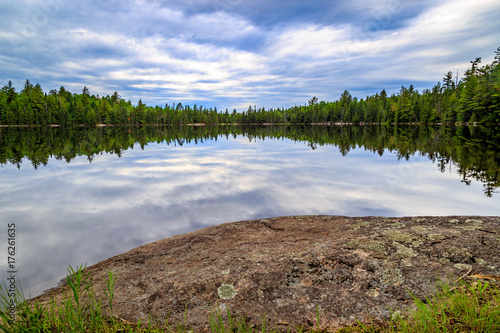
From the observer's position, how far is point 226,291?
3166 millimetres

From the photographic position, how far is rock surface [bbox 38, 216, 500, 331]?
9.16ft

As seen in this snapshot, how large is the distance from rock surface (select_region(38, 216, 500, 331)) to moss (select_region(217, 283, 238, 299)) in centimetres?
1

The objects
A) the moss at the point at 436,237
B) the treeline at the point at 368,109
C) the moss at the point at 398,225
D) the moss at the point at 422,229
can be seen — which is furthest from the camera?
the treeline at the point at 368,109

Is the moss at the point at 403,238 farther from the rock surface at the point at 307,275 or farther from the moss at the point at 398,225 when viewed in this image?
the moss at the point at 398,225

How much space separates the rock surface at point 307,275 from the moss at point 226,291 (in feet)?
0.04

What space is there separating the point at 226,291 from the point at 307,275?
3.31 ft

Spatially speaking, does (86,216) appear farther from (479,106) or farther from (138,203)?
(479,106)

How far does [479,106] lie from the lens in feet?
199

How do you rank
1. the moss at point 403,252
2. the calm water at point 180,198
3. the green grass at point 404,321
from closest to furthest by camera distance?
the green grass at point 404,321
the moss at point 403,252
the calm water at point 180,198

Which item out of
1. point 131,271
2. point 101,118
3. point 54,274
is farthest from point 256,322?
point 101,118

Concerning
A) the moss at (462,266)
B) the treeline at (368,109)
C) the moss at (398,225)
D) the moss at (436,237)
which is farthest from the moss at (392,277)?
the treeline at (368,109)

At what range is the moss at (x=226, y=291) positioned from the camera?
3.08 meters

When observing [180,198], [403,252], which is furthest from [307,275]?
[180,198]

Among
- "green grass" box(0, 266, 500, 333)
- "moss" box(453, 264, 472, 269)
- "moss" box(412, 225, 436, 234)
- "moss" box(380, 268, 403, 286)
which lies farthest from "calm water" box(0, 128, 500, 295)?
"moss" box(453, 264, 472, 269)
